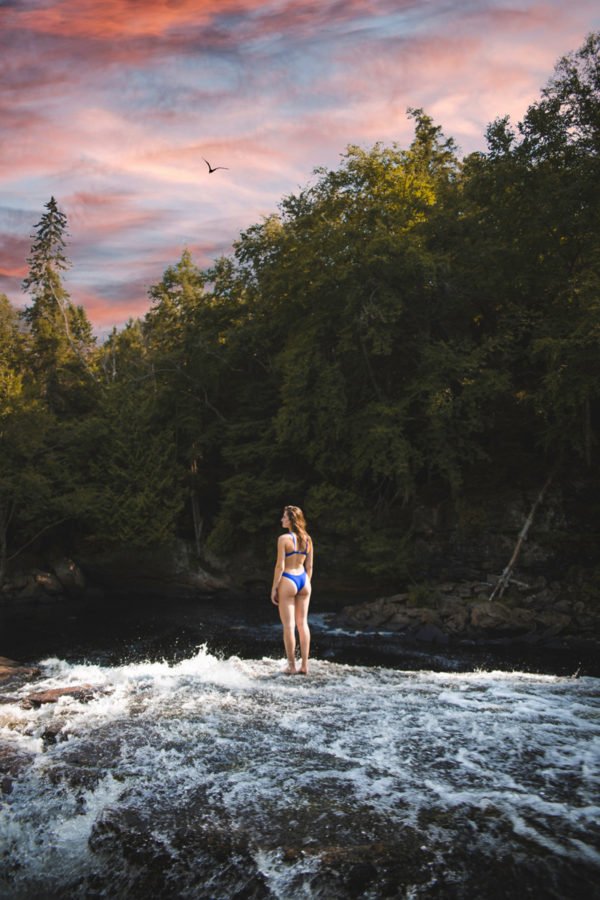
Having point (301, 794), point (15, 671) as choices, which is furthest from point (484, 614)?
point (301, 794)

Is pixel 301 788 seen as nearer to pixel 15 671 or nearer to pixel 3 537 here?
pixel 15 671

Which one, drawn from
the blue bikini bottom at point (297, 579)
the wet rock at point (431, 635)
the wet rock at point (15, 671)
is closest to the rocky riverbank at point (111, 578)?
the wet rock at point (431, 635)

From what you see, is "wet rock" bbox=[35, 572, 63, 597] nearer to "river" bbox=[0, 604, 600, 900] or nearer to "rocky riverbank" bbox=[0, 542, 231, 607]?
"rocky riverbank" bbox=[0, 542, 231, 607]

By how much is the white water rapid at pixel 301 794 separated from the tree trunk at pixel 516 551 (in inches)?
449

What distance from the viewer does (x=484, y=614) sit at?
17906 mm

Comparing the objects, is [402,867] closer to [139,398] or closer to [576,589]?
[576,589]

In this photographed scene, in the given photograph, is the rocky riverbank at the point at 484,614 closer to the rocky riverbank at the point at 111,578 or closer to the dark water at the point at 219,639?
the dark water at the point at 219,639

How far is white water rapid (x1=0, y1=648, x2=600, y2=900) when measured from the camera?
459cm

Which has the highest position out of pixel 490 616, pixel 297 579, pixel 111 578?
pixel 297 579

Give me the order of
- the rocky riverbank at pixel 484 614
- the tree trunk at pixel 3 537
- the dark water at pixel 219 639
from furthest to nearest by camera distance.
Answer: the tree trunk at pixel 3 537 → the rocky riverbank at pixel 484 614 → the dark water at pixel 219 639

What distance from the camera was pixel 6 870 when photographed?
4.98m

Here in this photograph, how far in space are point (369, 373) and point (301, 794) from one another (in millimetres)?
19459

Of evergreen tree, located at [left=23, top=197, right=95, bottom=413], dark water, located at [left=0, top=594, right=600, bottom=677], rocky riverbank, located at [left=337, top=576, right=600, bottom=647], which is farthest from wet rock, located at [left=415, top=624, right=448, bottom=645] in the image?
evergreen tree, located at [left=23, top=197, right=95, bottom=413]

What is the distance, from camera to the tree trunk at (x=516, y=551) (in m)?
19.7
